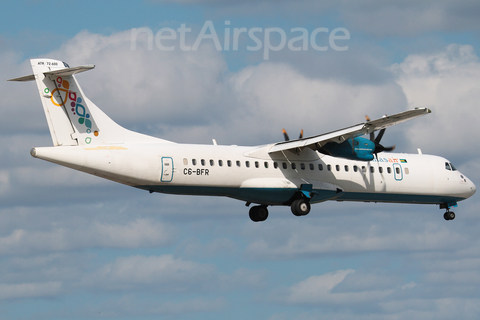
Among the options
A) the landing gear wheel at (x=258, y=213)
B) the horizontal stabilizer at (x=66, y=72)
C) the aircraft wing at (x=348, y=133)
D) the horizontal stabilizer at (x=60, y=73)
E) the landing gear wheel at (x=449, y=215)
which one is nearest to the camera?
the horizontal stabilizer at (x=66, y=72)

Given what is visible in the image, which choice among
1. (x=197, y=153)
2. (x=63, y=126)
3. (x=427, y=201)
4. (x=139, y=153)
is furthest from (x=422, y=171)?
(x=63, y=126)

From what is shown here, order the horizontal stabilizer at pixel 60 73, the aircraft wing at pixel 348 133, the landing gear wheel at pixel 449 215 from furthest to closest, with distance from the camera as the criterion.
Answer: the landing gear wheel at pixel 449 215, the aircraft wing at pixel 348 133, the horizontal stabilizer at pixel 60 73

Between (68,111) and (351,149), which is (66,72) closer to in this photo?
(68,111)

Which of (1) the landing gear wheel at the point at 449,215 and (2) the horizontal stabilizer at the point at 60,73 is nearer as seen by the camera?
(2) the horizontal stabilizer at the point at 60,73

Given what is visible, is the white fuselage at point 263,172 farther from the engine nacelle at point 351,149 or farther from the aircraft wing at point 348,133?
the engine nacelle at point 351,149

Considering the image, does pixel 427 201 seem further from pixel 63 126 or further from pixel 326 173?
pixel 63 126

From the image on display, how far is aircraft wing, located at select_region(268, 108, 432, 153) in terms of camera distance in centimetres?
3077

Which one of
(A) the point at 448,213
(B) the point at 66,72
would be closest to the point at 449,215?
(A) the point at 448,213

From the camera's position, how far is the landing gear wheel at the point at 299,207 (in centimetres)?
3466

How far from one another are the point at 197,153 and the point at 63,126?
5986mm

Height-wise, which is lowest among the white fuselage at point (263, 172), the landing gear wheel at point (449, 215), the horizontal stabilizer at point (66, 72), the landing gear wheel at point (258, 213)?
the landing gear wheel at point (449, 215)

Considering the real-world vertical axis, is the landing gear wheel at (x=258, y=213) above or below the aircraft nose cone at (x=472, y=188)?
below

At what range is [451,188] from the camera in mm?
39125

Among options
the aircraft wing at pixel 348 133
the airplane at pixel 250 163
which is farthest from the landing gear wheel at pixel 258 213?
the aircraft wing at pixel 348 133
